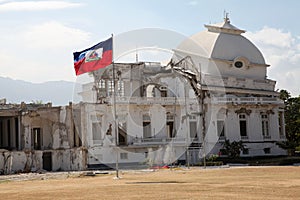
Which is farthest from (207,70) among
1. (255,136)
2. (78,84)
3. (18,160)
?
(18,160)

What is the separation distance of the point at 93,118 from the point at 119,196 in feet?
101

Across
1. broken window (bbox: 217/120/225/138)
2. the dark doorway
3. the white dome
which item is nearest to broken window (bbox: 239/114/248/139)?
broken window (bbox: 217/120/225/138)

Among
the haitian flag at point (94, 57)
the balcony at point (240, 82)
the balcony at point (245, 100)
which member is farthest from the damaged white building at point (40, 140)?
the balcony at point (240, 82)

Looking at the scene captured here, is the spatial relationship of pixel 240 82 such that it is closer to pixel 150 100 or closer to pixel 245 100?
pixel 245 100

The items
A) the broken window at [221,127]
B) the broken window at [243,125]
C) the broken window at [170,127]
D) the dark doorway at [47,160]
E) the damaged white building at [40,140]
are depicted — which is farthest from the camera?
the broken window at [243,125]

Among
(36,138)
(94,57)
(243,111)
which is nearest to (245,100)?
(243,111)

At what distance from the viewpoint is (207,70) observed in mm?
60562

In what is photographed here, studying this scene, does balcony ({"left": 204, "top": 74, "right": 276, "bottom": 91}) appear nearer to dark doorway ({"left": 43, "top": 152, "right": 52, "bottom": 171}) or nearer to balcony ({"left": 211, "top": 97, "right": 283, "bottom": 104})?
balcony ({"left": 211, "top": 97, "right": 283, "bottom": 104})

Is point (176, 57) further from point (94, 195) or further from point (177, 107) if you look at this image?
point (94, 195)

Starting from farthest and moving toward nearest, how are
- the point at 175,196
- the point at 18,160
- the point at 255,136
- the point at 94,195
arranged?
the point at 255,136 < the point at 18,160 < the point at 94,195 < the point at 175,196

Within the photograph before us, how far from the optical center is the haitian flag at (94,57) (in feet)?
119

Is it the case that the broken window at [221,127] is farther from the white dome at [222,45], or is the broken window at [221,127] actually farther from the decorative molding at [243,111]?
the white dome at [222,45]

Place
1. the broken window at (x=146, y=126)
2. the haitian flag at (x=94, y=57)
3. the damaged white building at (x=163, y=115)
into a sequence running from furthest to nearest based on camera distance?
the broken window at (x=146, y=126) → the damaged white building at (x=163, y=115) → the haitian flag at (x=94, y=57)

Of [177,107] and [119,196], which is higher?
[177,107]
